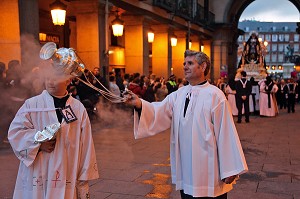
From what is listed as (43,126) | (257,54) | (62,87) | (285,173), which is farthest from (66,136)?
(257,54)

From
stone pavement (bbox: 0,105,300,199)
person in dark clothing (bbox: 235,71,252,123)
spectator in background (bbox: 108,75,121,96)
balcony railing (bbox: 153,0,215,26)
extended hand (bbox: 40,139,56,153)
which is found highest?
balcony railing (bbox: 153,0,215,26)

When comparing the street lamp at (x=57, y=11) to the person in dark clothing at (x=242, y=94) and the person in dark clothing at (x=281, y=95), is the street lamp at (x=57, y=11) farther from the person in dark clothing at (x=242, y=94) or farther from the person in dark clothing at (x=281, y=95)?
the person in dark clothing at (x=281, y=95)

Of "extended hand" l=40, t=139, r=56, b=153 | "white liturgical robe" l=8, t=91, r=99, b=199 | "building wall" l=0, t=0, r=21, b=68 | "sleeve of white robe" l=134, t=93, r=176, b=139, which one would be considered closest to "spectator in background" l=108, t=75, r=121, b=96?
"building wall" l=0, t=0, r=21, b=68

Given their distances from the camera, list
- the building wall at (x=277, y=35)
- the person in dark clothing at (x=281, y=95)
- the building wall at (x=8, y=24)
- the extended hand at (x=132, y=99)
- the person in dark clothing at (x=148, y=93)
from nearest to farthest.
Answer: the extended hand at (x=132, y=99) → the building wall at (x=8, y=24) → the person in dark clothing at (x=148, y=93) → the person in dark clothing at (x=281, y=95) → the building wall at (x=277, y=35)

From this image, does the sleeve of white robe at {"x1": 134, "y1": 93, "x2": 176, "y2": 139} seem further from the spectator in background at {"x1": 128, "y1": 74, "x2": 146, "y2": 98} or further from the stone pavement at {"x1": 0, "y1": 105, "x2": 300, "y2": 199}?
the spectator in background at {"x1": 128, "y1": 74, "x2": 146, "y2": 98}

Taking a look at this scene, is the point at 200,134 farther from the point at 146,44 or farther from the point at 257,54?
the point at 257,54

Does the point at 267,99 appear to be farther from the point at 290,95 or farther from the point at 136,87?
the point at 136,87

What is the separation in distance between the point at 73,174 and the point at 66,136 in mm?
370

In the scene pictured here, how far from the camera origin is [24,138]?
11.3ft

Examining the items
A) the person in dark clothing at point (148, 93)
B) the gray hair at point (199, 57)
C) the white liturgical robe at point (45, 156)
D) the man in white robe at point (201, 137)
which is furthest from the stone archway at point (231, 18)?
the white liturgical robe at point (45, 156)

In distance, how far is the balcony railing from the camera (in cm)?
1966

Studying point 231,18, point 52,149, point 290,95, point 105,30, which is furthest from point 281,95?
point 52,149

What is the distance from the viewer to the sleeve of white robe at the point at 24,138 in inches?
134

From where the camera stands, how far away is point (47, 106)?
3543 mm
